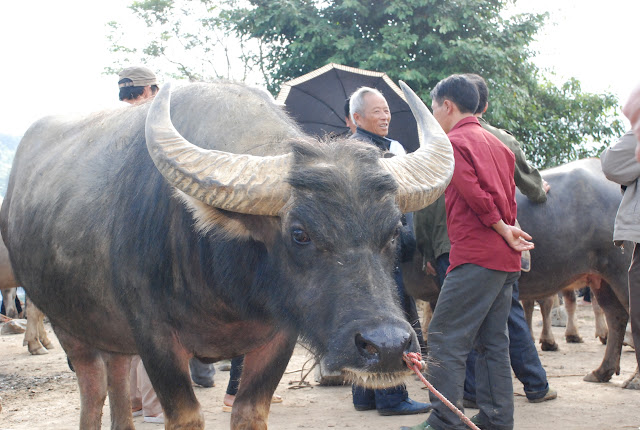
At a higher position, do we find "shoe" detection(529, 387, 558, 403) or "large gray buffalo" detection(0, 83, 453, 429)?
"large gray buffalo" detection(0, 83, 453, 429)

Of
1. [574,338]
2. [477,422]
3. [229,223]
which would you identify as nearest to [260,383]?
[229,223]

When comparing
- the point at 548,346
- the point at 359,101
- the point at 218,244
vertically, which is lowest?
the point at 548,346

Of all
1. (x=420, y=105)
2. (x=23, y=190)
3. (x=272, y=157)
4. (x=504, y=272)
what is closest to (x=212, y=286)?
(x=272, y=157)

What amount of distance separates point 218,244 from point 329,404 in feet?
9.90

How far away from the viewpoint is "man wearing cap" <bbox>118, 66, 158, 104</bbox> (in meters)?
5.75

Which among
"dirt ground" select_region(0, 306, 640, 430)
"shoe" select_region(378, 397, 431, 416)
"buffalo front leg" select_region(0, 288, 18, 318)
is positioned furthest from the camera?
"buffalo front leg" select_region(0, 288, 18, 318)

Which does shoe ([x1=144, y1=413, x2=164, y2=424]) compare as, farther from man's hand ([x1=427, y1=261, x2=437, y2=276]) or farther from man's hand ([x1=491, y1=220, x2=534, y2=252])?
man's hand ([x1=491, y1=220, x2=534, y2=252])

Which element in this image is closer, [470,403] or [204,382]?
[470,403]

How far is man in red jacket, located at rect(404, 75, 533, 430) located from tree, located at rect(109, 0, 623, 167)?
10.8m

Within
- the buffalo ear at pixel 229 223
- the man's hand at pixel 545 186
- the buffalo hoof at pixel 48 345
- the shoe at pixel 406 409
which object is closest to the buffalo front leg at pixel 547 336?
the man's hand at pixel 545 186

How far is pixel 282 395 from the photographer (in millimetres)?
6238

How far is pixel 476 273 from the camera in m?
4.12

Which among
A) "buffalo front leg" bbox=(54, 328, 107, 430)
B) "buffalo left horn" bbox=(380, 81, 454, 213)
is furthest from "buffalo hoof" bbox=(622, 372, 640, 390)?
"buffalo front leg" bbox=(54, 328, 107, 430)

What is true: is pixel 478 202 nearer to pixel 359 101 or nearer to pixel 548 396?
pixel 359 101
